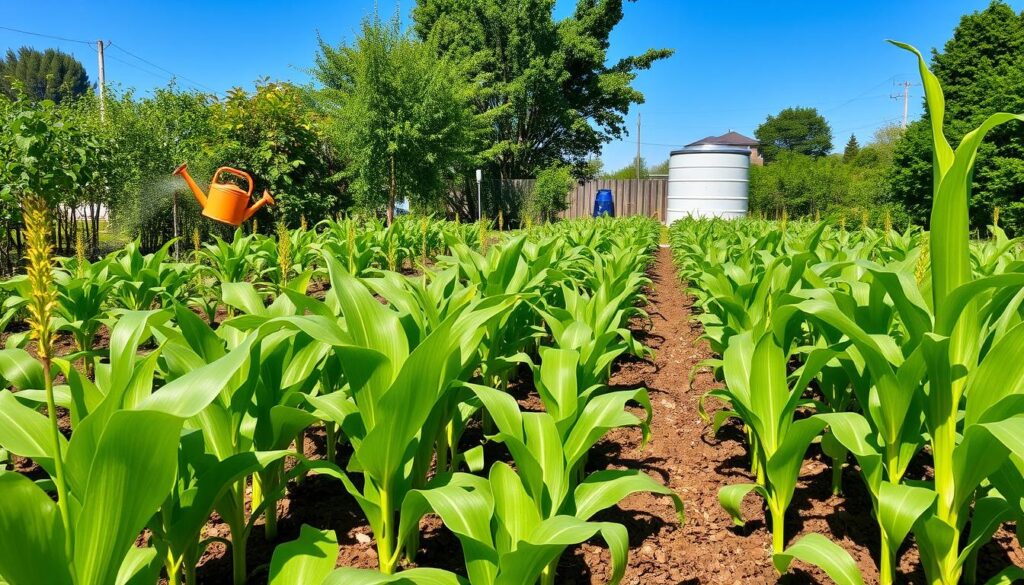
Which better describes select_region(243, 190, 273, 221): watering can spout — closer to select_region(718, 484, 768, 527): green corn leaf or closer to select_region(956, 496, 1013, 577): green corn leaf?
select_region(718, 484, 768, 527): green corn leaf

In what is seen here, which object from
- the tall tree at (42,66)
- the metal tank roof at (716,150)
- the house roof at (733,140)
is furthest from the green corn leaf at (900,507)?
the tall tree at (42,66)

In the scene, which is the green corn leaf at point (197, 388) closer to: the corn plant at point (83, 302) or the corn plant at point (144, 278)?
the corn plant at point (83, 302)

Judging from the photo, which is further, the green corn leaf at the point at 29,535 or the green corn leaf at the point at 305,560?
the green corn leaf at the point at 305,560

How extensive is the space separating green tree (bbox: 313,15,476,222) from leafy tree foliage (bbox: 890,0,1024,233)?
12459 mm

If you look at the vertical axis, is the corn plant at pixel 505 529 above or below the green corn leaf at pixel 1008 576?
above

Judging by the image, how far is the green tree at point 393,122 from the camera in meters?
16.0

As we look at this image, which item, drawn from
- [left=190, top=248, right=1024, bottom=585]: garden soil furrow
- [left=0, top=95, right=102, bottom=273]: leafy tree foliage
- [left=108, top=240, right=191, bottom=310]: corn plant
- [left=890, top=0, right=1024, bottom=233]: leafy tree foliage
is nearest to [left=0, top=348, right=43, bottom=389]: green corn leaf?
[left=190, top=248, right=1024, bottom=585]: garden soil furrow

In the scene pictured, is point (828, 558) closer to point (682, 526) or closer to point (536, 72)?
point (682, 526)

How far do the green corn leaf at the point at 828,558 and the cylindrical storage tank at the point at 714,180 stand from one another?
994 inches

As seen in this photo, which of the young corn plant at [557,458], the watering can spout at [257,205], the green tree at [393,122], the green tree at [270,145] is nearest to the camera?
the young corn plant at [557,458]

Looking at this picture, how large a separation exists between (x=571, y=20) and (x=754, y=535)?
2810 cm

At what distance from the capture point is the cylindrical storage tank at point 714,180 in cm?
2588

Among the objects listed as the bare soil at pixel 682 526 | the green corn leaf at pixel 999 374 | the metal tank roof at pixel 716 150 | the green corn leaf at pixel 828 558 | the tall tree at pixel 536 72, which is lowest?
the bare soil at pixel 682 526

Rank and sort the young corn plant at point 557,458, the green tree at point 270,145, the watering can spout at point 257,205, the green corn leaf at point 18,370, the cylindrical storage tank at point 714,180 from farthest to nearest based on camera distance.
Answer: the cylindrical storage tank at point 714,180
the green tree at point 270,145
the watering can spout at point 257,205
the green corn leaf at point 18,370
the young corn plant at point 557,458
